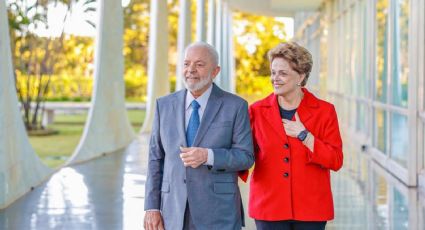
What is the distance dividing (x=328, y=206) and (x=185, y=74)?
31.1 inches

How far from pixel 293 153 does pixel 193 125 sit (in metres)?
0.42

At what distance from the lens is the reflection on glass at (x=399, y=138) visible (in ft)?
39.0

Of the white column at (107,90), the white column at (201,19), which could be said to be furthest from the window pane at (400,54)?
the white column at (201,19)

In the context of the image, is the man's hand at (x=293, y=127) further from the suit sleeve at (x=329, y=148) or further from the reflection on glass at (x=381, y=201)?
the reflection on glass at (x=381, y=201)

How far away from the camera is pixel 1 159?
345 inches

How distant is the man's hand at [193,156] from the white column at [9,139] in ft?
17.7

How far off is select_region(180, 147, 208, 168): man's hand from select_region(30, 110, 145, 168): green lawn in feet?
39.6

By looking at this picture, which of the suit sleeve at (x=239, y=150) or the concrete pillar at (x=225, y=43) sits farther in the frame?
the concrete pillar at (x=225, y=43)

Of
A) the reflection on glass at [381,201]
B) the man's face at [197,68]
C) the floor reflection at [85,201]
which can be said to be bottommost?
the reflection on glass at [381,201]

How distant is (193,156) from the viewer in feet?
11.6

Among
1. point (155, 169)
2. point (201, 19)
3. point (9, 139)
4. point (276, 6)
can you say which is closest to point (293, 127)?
point (155, 169)

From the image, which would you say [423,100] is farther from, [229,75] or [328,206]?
[229,75]

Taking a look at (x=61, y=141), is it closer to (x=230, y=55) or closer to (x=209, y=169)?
(x=209, y=169)

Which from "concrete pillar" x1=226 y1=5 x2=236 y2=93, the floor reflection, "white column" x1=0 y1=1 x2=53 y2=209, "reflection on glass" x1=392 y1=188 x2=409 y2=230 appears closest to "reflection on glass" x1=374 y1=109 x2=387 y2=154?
the floor reflection
